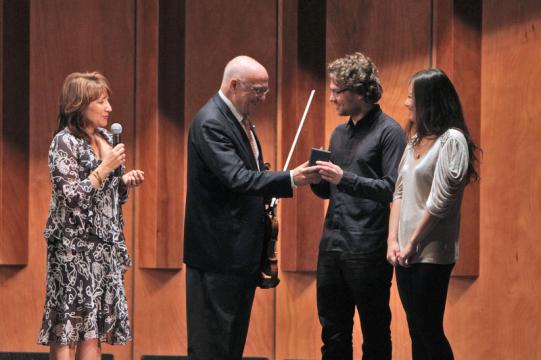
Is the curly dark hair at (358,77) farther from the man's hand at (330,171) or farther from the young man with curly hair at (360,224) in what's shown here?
the man's hand at (330,171)

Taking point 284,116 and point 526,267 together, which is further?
point 284,116

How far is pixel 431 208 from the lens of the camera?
2.90 m

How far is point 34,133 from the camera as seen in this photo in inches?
185

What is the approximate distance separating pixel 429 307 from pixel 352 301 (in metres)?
0.52

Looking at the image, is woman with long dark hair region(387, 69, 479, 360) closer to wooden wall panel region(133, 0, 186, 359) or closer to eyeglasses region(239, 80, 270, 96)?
eyeglasses region(239, 80, 270, 96)

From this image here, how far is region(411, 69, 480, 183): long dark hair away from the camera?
2.99m

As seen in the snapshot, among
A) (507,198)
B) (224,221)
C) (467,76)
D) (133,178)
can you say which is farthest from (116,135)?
(507,198)

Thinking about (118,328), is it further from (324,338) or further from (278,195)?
(278,195)

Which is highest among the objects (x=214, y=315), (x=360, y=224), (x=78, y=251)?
(x=360, y=224)

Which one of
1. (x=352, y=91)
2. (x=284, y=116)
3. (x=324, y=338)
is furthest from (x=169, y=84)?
(x=324, y=338)

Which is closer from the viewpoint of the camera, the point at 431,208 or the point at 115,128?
the point at 431,208

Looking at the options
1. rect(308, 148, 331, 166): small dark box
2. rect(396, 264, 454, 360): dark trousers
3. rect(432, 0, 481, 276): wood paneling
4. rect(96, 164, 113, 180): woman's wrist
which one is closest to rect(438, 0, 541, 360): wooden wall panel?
rect(432, 0, 481, 276): wood paneling

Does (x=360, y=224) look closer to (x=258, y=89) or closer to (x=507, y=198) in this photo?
(x=258, y=89)

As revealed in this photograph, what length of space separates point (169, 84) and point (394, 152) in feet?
5.53
